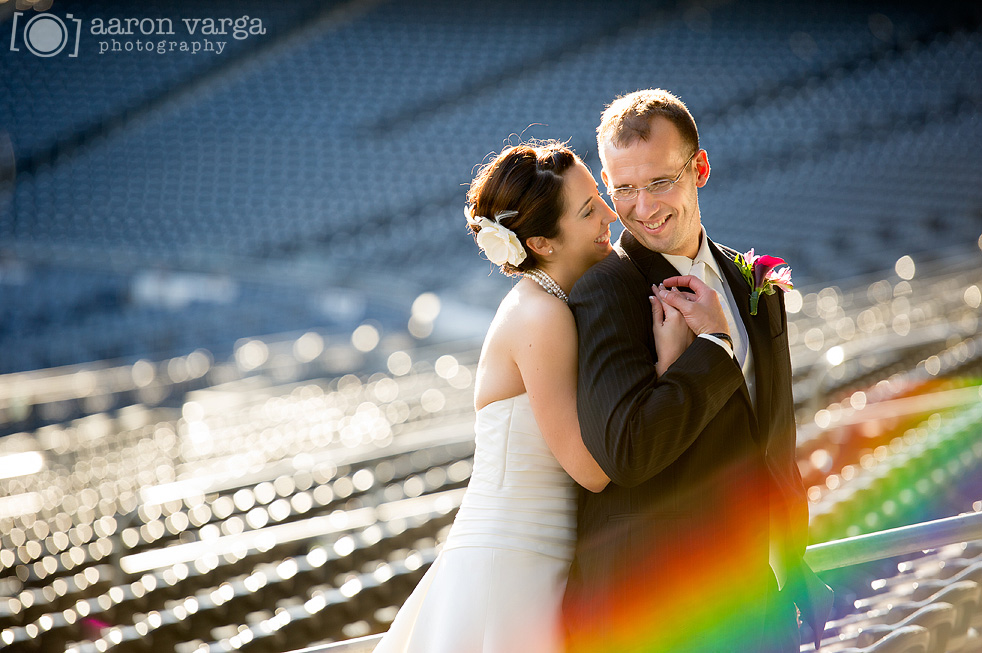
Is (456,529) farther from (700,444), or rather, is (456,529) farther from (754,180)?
(754,180)

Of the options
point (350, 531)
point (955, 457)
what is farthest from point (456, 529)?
point (955, 457)

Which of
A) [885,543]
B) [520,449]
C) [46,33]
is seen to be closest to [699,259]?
[520,449]

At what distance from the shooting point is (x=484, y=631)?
1489 millimetres

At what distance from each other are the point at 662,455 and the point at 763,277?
1.37 ft

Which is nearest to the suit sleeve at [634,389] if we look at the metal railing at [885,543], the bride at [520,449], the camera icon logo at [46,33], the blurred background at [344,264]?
the bride at [520,449]

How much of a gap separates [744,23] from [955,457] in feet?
50.1

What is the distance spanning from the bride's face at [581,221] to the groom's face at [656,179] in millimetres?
80

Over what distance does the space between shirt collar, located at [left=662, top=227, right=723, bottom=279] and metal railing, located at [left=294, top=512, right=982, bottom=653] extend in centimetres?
58

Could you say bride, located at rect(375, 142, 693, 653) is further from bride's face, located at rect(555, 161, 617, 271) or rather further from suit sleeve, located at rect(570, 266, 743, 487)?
suit sleeve, located at rect(570, 266, 743, 487)

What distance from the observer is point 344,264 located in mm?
13266

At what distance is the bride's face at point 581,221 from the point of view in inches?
59.7

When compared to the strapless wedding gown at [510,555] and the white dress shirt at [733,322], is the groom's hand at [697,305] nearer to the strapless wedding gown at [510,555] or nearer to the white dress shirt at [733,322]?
the white dress shirt at [733,322]

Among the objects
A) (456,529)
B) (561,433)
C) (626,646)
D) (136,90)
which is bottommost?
(626,646)

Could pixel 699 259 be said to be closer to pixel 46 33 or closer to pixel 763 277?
pixel 763 277
